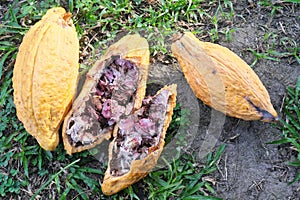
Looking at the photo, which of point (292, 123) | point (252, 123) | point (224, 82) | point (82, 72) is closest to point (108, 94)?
point (82, 72)

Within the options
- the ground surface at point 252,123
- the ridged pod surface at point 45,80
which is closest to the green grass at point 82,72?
the ground surface at point 252,123

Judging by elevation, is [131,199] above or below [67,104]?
below

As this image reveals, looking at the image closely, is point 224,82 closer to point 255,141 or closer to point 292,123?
point 255,141

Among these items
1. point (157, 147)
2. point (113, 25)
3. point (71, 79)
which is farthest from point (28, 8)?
point (157, 147)

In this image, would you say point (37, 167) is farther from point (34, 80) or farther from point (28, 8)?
point (28, 8)

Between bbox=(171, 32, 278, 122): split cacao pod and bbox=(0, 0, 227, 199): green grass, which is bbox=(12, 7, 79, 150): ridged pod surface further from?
bbox=(171, 32, 278, 122): split cacao pod

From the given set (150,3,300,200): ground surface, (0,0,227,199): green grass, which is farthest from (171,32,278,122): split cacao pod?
(0,0,227,199): green grass

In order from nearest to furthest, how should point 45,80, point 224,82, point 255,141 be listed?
point 45,80 < point 224,82 < point 255,141
